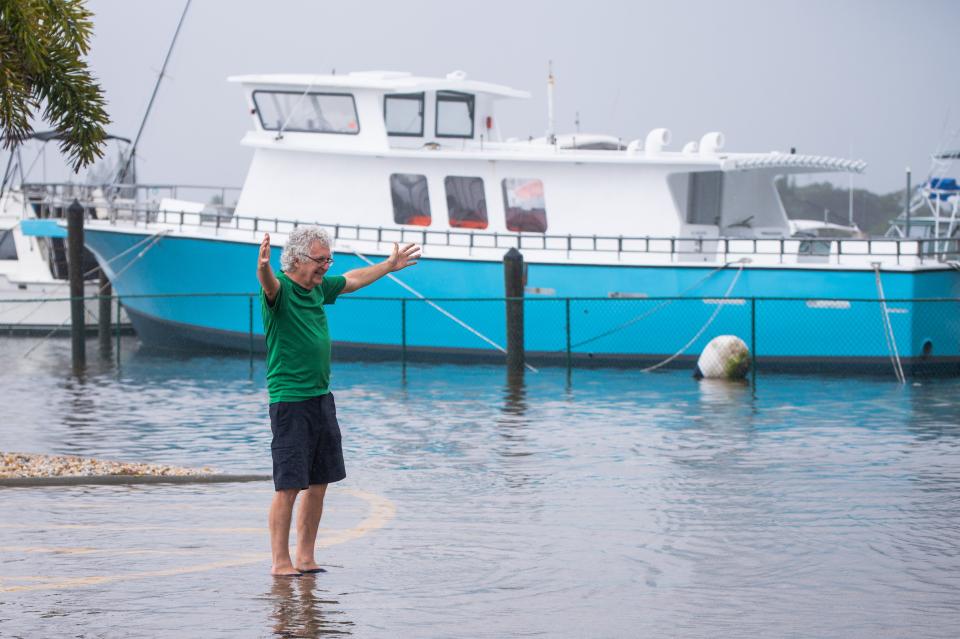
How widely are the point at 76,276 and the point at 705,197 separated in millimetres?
10432

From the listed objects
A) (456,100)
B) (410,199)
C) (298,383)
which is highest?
(456,100)

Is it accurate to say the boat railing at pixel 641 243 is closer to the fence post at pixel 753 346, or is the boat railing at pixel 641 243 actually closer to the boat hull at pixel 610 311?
the boat hull at pixel 610 311

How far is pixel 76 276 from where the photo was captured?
2594cm

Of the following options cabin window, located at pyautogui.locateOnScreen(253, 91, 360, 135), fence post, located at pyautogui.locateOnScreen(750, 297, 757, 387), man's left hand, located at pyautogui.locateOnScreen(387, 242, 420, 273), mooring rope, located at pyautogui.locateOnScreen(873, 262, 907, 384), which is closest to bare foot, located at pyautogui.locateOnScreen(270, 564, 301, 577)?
man's left hand, located at pyautogui.locateOnScreen(387, 242, 420, 273)

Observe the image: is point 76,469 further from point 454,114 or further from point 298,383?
point 454,114

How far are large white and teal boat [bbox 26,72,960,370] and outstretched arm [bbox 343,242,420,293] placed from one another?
14.0 metres

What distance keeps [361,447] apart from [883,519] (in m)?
5.75

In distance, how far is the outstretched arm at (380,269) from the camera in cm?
831

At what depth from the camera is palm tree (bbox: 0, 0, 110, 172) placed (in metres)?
13.3

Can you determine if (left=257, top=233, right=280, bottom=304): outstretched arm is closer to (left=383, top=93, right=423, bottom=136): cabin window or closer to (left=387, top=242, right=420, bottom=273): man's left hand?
(left=387, top=242, right=420, bottom=273): man's left hand

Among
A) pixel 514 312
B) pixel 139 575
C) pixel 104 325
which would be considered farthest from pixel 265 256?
pixel 104 325

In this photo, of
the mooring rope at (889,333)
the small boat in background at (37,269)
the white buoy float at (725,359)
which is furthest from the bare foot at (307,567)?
the small boat in background at (37,269)

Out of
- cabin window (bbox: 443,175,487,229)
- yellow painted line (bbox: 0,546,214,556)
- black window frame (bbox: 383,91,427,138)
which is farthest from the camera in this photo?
black window frame (bbox: 383,91,427,138)

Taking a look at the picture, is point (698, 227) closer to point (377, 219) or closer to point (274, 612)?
point (377, 219)
